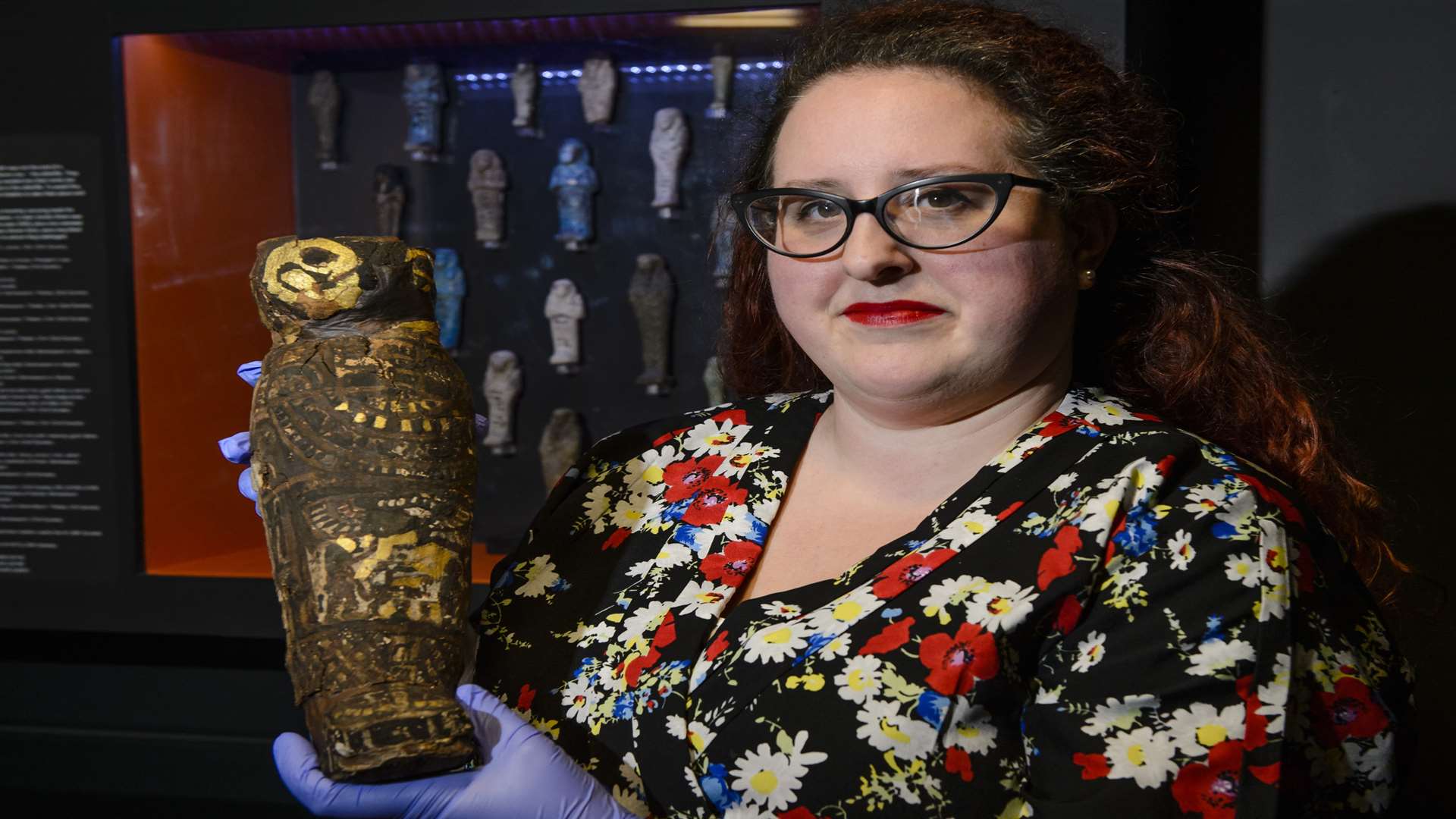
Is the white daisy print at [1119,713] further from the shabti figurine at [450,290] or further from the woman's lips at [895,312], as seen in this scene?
the shabti figurine at [450,290]

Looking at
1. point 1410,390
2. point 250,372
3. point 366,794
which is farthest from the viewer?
point 1410,390

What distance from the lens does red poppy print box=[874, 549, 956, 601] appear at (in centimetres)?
A: 115

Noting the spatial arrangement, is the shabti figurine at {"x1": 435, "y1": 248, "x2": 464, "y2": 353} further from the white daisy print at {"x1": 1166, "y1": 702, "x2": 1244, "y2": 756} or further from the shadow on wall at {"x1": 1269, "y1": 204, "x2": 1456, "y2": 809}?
the white daisy print at {"x1": 1166, "y1": 702, "x2": 1244, "y2": 756}

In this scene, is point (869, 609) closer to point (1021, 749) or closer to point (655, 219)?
point (1021, 749)

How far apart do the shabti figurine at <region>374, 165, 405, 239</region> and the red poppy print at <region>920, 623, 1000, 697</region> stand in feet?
7.74

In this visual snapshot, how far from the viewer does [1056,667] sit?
1.09m

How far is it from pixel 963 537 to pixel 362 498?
60 centimetres

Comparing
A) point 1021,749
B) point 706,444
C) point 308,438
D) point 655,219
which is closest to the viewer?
point 1021,749

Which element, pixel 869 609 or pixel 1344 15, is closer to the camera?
pixel 869 609

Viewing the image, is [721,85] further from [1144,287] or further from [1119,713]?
[1119,713]

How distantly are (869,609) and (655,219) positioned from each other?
2.00 meters

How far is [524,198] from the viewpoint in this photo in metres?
3.11

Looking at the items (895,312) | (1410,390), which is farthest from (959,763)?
(1410,390)

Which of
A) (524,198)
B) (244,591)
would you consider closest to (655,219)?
(524,198)
